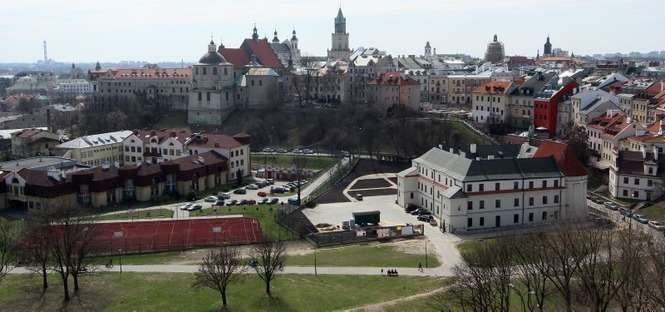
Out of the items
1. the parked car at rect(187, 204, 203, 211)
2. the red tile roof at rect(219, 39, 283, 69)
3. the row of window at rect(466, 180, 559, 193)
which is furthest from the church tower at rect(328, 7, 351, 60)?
the row of window at rect(466, 180, 559, 193)

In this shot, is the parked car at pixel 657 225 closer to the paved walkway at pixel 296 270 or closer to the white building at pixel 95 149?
the paved walkway at pixel 296 270

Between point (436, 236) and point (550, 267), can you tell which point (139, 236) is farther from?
point (550, 267)

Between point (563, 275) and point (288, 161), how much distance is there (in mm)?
51376

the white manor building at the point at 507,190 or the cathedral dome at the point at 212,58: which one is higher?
the cathedral dome at the point at 212,58

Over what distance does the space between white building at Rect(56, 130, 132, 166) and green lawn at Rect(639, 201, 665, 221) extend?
2119 inches

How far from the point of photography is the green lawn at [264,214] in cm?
5344

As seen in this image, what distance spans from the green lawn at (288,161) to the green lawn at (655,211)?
118ft

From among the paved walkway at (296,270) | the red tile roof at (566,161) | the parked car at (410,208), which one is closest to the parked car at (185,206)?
the paved walkway at (296,270)

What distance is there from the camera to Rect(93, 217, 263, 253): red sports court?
163ft

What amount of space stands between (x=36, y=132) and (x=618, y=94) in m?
71.4

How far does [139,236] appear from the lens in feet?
167

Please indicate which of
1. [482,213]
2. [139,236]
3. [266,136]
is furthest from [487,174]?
[266,136]

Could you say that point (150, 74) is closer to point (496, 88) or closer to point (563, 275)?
point (496, 88)

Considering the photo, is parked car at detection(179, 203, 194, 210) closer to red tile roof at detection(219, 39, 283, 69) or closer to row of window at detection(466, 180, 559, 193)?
row of window at detection(466, 180, 559, 193)
